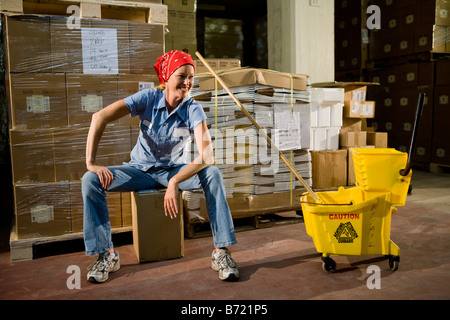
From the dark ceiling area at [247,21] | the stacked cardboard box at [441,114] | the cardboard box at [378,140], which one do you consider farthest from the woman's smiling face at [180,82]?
the stacked cardboard box at [441,114]

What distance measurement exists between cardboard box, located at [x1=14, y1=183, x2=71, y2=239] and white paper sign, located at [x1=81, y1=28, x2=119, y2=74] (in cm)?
101

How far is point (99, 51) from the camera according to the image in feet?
10.5

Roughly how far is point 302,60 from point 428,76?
122 inches

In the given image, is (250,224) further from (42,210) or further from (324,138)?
(42,210)

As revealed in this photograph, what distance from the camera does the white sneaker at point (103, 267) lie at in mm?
2523

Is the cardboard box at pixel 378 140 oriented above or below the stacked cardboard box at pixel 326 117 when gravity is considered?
below

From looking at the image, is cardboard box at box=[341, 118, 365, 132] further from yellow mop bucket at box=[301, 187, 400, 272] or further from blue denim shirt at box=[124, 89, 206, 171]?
blue denim shirt at box=[124, 89, 206, 171]

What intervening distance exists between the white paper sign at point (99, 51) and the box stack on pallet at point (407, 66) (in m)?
5.64

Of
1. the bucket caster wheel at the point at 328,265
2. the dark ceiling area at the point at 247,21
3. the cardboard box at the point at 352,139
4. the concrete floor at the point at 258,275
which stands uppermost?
the dark ceiling area at the point at 247,21

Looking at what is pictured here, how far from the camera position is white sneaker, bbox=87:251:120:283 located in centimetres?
252

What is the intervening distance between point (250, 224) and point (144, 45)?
201 cm

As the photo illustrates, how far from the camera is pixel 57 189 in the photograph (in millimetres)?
3139


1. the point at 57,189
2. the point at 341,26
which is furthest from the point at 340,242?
the point at 341,26

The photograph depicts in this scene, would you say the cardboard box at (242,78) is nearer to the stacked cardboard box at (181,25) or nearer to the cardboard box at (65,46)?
the cardboard box at (65,46)
